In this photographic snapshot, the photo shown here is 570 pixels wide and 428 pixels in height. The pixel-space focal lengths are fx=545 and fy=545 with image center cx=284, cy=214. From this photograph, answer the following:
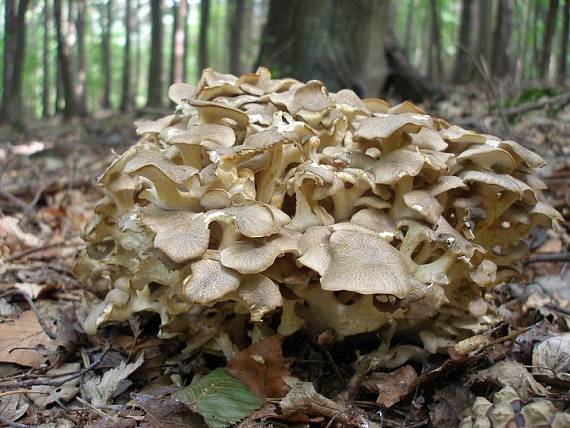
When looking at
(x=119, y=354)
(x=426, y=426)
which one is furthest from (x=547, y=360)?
(x=119, y=354)

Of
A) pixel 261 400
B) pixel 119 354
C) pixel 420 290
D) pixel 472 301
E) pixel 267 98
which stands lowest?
pixel 119 354

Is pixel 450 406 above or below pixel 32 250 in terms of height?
above

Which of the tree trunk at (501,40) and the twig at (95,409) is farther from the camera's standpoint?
the tree trunk at (501,40)

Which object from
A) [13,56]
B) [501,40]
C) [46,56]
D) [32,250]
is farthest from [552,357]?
[46,56]

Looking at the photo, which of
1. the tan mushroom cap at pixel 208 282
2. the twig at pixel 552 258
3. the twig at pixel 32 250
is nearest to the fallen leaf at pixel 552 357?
the twig at pixel 552 258

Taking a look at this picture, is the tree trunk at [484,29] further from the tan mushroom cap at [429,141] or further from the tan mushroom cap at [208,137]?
the tan mushroom cap at [208,137]

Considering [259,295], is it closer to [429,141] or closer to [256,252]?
[256,252]

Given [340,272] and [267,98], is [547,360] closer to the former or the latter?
[340,272]
